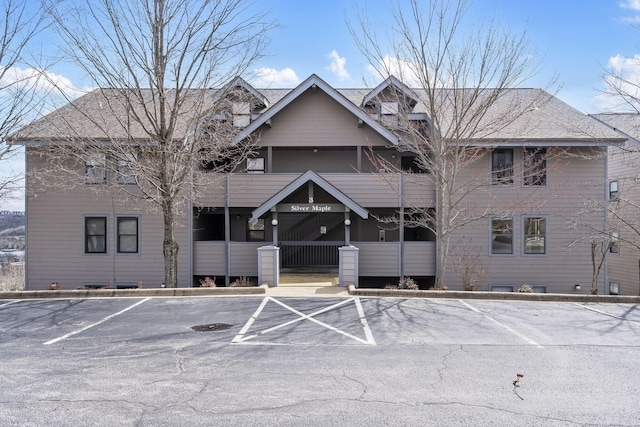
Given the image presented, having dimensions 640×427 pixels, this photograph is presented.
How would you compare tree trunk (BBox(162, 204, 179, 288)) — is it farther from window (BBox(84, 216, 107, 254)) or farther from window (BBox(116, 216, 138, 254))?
window (BBox(84, 216, 107, 254))

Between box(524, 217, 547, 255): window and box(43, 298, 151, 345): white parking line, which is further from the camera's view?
box(524, 217, 547, 255): window

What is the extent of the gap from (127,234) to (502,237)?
14.6m

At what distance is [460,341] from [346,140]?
36.6 ft

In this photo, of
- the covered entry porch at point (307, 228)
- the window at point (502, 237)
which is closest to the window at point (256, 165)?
the covered entry porch at point (307, 228)

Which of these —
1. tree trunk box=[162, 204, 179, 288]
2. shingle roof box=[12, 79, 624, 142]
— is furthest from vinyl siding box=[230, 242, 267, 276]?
shingle roof box=[12, 79, 624, 142]

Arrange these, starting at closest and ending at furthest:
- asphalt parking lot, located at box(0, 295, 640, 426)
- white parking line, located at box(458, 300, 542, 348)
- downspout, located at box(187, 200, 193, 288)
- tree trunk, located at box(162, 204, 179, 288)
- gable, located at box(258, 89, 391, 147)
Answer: asphalt parking lot, located at box(0, 295, 640, 426) → white parking line, located at box(458, 300, 542, 348) → tree trunk, located at box(162, 204, 179, 288) → downspout, located at box(187, 200, 193, 288) → gable, located at box(258, 89, 391, 147)

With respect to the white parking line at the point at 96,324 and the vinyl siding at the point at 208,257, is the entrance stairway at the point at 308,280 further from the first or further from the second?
the white parking line at the point at 96,324

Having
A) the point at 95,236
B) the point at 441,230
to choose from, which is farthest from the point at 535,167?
the point at 95,236

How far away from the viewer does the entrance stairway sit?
15.4 metres

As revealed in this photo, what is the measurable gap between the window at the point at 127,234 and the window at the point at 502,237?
1388cm

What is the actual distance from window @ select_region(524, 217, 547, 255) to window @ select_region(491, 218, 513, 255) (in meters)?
0.55

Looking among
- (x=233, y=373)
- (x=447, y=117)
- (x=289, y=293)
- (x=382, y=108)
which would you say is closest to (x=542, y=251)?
(x=447, y=117)

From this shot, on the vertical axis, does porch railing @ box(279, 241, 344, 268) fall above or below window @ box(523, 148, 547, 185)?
below

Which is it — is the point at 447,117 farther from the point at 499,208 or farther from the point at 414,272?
the point at 414,272
